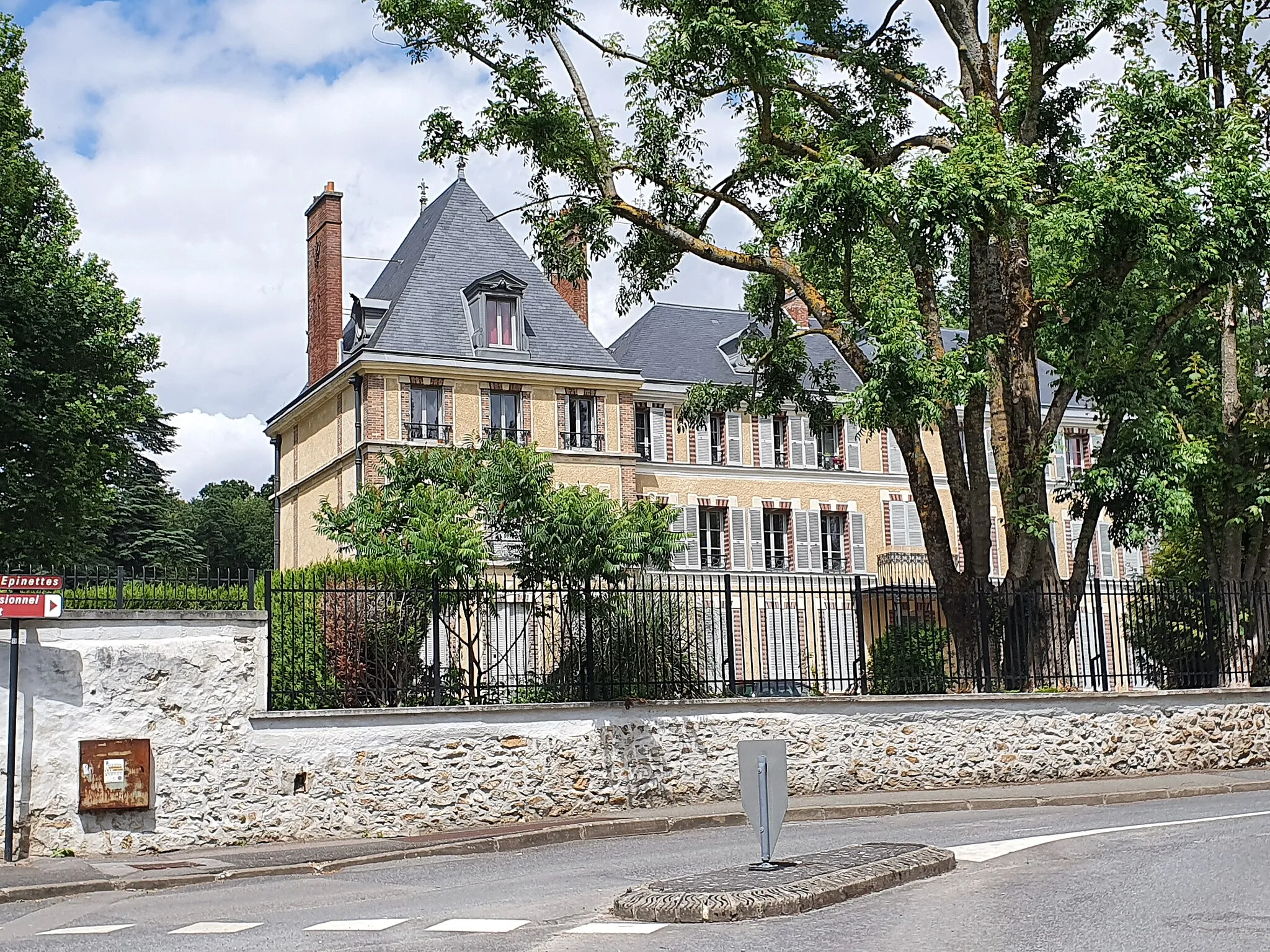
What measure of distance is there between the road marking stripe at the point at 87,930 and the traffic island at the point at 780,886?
3435 mm

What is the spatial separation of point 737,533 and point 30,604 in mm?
35777

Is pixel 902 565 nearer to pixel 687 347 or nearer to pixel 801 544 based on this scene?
pixel 801 544

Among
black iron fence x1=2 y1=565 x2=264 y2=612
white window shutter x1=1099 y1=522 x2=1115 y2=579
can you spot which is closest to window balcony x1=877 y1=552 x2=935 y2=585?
white window shutter x1=1099 y1=522 x2=1115 y2=579

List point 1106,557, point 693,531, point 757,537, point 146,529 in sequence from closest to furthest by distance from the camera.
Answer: point 693,531, point 757,537, point 1106,557, point 146,529

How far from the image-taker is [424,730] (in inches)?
618

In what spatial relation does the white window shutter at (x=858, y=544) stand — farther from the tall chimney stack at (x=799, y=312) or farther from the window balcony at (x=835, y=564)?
the tall chimney stack at (x=799, y=312)

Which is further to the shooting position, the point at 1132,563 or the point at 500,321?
the point at 1132,563

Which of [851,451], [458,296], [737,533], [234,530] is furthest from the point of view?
[234,530]

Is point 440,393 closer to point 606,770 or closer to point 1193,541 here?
point 1193,541

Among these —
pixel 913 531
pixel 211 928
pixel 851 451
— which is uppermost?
pixel 851 451

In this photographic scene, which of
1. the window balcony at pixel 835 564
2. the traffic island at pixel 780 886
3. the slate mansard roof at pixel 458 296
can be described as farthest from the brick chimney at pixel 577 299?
the traffic island at pixel 780 886

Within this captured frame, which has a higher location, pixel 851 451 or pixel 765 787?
pixel 851 451

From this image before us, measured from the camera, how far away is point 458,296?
45.3m

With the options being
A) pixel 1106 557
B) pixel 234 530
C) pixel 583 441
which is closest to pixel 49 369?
pixel 583 441
